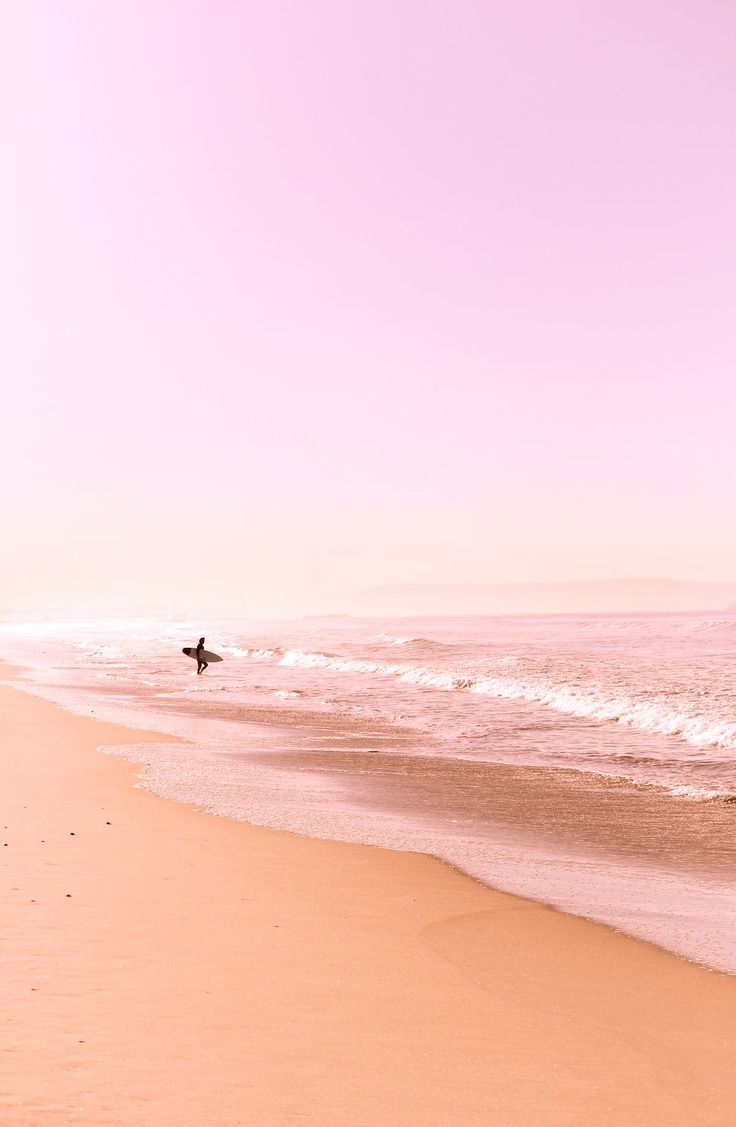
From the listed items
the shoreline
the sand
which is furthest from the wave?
the sand

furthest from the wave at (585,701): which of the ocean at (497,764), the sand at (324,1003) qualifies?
the sand at (324,1003)

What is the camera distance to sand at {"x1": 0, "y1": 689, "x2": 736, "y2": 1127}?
4246 millimetres

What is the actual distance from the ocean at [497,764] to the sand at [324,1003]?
1075 mm

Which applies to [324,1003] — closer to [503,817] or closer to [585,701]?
[503,817]

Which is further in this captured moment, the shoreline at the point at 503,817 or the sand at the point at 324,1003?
the shoreline at the point at 503,817

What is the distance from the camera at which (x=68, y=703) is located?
25.4m

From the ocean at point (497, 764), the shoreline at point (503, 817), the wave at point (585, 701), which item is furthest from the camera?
the wave at point (585, 701)

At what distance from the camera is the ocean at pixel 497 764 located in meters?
9.22

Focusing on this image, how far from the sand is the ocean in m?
1.08

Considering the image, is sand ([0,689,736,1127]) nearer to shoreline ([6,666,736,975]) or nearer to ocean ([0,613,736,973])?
shoreline ([6,666,736,975])

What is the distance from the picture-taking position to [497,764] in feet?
55.2

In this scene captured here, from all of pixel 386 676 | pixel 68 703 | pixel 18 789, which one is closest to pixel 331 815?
pixel 18 789

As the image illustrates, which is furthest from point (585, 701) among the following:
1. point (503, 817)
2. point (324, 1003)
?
point (324, 1003)

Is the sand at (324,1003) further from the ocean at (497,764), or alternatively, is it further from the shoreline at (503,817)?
the ocean at (497,764)
